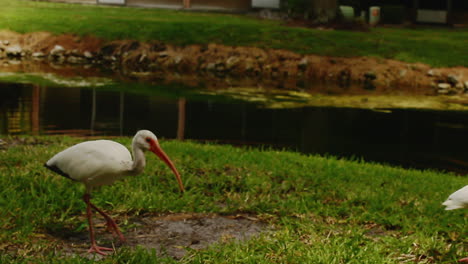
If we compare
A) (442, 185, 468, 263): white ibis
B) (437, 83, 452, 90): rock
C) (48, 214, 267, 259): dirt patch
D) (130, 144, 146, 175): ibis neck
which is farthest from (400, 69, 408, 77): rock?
(130, 144, 146, 175): ibis neck

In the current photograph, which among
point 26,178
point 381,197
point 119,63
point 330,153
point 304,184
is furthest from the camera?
point 119,63

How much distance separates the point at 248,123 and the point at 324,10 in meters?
15.8

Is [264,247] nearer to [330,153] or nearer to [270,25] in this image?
[330,153]

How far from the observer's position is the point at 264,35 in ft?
83.6

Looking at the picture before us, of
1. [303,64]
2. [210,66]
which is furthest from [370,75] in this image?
[210,66]

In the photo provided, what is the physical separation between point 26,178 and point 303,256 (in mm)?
3015

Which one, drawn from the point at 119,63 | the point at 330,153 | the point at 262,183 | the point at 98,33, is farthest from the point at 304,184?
the point at 98,33

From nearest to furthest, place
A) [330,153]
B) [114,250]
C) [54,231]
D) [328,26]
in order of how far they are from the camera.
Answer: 1. [114,250]
2. [54,231]
3. [330,153]
4. [328,26]

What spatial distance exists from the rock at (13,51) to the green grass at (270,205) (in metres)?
17.5

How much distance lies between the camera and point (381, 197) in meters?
6.80

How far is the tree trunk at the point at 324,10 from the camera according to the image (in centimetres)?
2872

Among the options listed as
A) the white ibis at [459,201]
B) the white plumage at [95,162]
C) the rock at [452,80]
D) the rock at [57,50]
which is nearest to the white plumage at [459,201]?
the white ibis at [459,201]

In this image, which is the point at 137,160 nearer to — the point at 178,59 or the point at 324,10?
the point at 178,59

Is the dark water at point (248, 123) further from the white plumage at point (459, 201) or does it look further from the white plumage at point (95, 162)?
the white plumage at point (95, 162)
